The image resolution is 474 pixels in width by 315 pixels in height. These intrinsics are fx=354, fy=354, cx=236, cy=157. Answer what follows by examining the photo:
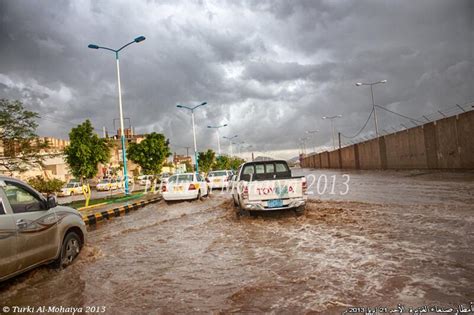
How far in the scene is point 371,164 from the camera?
44156 millimetres

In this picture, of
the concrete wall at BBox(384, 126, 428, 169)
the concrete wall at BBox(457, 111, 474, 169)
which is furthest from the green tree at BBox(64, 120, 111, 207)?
the concrete wall at BBox(384, 126, 428, 169)

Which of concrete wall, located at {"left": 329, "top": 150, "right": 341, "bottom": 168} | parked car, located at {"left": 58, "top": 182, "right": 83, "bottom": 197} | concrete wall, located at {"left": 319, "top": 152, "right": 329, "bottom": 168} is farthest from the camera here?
concrete wall, located at {"left": 319, "top": 152, "right": 329, "bottom": 168}

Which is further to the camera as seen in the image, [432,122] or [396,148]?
[396,148]

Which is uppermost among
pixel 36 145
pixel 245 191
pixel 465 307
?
pixel 36 145

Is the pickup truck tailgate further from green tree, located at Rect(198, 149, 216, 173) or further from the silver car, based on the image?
green tree, located at Rect(198, 149, 216, 173)

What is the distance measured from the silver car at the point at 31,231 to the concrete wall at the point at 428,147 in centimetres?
2397

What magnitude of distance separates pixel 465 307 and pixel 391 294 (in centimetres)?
65

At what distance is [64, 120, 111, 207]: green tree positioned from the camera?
17.6 m

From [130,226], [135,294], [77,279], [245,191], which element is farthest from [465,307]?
[130,226]

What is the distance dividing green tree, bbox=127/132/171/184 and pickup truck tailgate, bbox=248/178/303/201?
2335cm

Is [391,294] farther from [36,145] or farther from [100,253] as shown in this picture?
[36,145]

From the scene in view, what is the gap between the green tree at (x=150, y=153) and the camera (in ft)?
103

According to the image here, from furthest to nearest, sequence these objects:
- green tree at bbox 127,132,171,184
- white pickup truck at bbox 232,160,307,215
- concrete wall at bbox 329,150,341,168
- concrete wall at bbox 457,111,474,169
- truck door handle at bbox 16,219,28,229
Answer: concrete wall at bbox 329,150,341,168 → green tree at bbox 127,132,171,184 → concrete wall at bbox 457,111,474,169 → white pickup truck at bbox 232,160,307,215 → truck door handle at bbox 16,219,28,229

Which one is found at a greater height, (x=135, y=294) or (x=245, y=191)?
(x=245, y=191)
